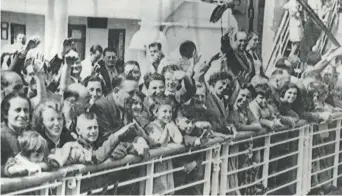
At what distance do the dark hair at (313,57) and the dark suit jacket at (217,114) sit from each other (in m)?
0.76

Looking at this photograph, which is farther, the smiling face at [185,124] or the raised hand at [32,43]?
the smiling face at [185,124]

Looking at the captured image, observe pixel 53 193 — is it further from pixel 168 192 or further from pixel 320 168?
pixel 320 168

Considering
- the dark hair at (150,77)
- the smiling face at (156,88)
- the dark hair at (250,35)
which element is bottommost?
the smiling face at (156,88)

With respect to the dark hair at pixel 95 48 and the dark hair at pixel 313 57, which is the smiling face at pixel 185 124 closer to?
the dark hair at pixel 95 48

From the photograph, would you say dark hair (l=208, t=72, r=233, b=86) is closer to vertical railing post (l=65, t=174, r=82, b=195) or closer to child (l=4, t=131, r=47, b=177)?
vertical railing post (l=65, t=174, r=82, b=195)

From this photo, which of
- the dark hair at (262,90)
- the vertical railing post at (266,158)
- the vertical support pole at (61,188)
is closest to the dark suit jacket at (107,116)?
the vertical support pole at (61,188)

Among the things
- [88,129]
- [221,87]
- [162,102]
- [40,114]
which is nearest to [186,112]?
[162,102]

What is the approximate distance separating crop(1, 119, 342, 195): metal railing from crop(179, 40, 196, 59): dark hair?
41 cm

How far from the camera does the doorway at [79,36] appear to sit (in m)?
2.05

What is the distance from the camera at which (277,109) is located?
3.18m

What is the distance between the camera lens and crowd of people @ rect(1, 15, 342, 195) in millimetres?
1939

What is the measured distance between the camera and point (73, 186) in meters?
2.12

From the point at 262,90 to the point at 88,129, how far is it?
1222 mm

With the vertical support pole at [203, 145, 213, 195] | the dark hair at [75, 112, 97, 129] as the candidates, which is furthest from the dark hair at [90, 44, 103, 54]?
the vertical support pole at [203, 145, 213, 195]
